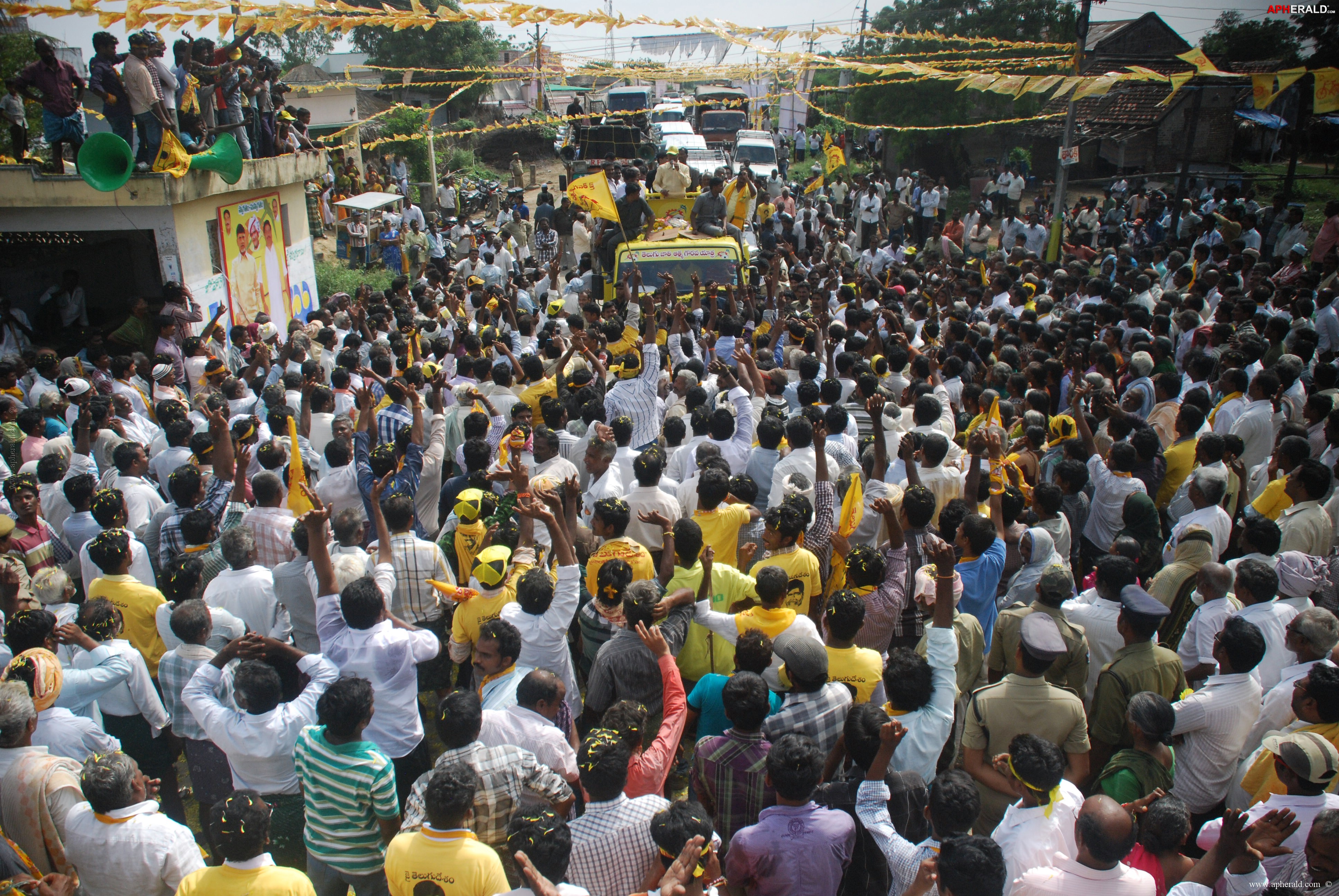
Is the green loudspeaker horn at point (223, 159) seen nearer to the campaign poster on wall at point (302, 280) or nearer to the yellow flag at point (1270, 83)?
the campaign poster on wall at point (302, 280)

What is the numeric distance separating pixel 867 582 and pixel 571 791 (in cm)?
168

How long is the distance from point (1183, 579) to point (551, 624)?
127 inches

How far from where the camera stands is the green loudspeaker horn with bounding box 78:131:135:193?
909 centimetres

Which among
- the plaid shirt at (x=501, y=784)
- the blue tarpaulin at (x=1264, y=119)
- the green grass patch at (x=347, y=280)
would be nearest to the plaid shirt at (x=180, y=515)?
the plaid shirt at (x=501, y=784)

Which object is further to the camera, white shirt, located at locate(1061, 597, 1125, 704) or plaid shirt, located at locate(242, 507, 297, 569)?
plaid shirt, located at locate(242, 507, 297, 569)

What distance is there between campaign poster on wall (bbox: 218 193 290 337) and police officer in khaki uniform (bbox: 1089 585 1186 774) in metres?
10.4

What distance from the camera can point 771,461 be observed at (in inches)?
232

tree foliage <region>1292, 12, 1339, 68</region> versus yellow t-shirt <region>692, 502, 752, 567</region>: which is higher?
tree foliage <region>1292, 12, 1339, 68</region>

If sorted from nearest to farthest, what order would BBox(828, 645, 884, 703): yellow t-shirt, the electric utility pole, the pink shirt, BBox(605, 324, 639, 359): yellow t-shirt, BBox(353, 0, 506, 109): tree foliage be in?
the pink shirt < BBox(828, 645, 884, 703): yellow t-shirt < BBox(605, 324, 639, 359): yellow t-shirt < the electric utility pole < BBox(353, 0, 506, 109): tree foliage

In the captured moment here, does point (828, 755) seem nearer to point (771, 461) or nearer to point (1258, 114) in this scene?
point (771, 461)

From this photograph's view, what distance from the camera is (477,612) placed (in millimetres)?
4270

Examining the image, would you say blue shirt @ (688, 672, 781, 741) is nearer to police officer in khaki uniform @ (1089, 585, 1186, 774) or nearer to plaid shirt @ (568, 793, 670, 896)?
plaid shirt @ (568, 793, 670, 896)

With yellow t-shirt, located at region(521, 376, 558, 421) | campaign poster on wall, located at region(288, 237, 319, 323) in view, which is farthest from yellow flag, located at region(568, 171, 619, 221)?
campaign poster on wall, located at region(288, 237, 319, 323)

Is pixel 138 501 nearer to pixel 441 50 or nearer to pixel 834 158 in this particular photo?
pixel 834 158
